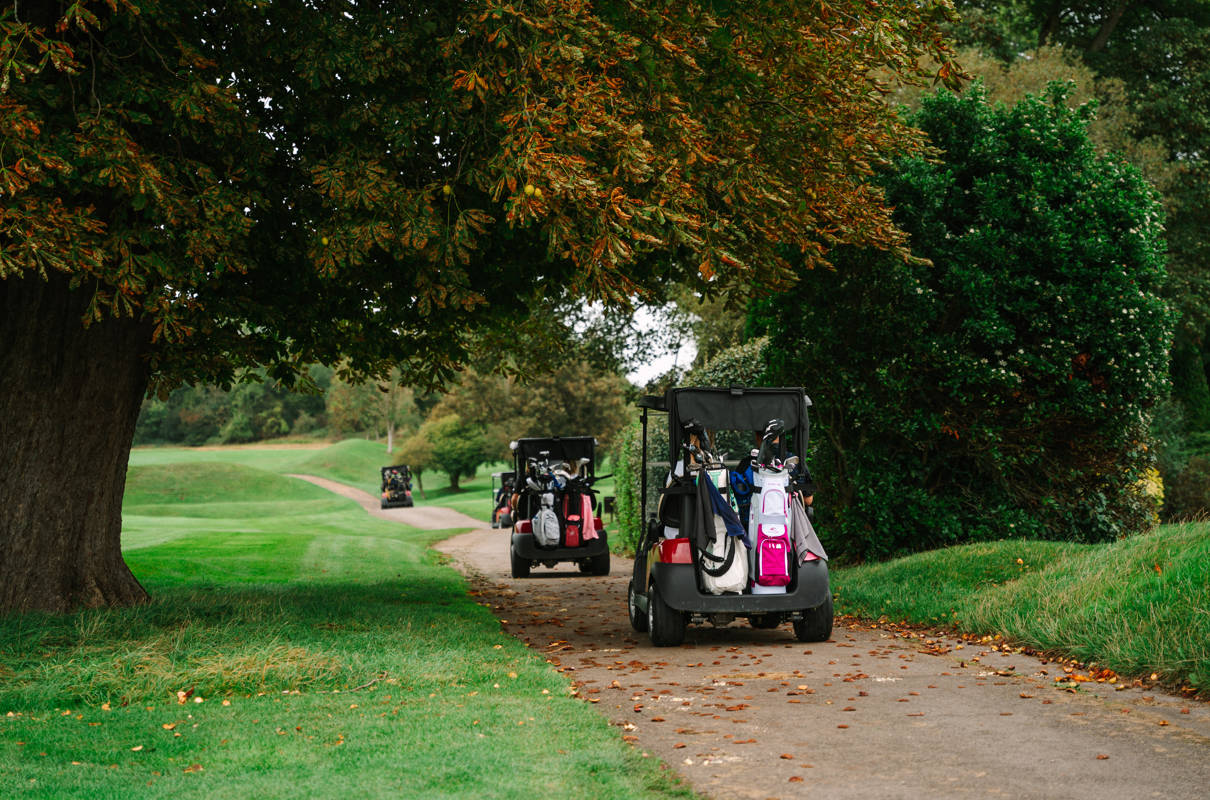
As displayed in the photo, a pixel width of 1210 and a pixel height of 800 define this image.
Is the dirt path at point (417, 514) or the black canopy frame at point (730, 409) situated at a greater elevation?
the black canopy frame at point (730, 409)

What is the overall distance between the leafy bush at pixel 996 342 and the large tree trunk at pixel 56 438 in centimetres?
788

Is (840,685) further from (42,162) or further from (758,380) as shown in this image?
(758,380)

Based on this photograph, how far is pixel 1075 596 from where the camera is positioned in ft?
28.5

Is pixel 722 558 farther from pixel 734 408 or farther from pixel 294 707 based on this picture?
pixel 294 707

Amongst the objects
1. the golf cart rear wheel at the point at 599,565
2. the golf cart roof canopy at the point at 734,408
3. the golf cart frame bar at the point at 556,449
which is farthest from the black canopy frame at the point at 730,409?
the golf cart frame bar at the point at 556,449

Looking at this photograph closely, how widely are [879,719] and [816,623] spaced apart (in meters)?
2.95

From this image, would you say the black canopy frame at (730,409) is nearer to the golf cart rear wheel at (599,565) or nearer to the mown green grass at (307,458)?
the golf cart rear wheel at (599,565)

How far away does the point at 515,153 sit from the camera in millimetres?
7617

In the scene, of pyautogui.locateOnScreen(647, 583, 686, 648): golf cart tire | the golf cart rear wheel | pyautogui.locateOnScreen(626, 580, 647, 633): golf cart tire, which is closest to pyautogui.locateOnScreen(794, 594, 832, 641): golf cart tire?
pyautogui.locateOnScreen(647, 583, 686, 648): golf cart tire

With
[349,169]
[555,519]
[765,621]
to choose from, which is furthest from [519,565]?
[349,169]

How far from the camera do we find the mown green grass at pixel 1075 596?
7102mm

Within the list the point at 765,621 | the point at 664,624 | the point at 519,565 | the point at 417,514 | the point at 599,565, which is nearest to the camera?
the point at 664,624

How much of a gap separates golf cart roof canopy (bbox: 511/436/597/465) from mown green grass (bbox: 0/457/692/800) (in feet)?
17.7

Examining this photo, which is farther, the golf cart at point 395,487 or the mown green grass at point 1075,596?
the golf cart at point 395,487
